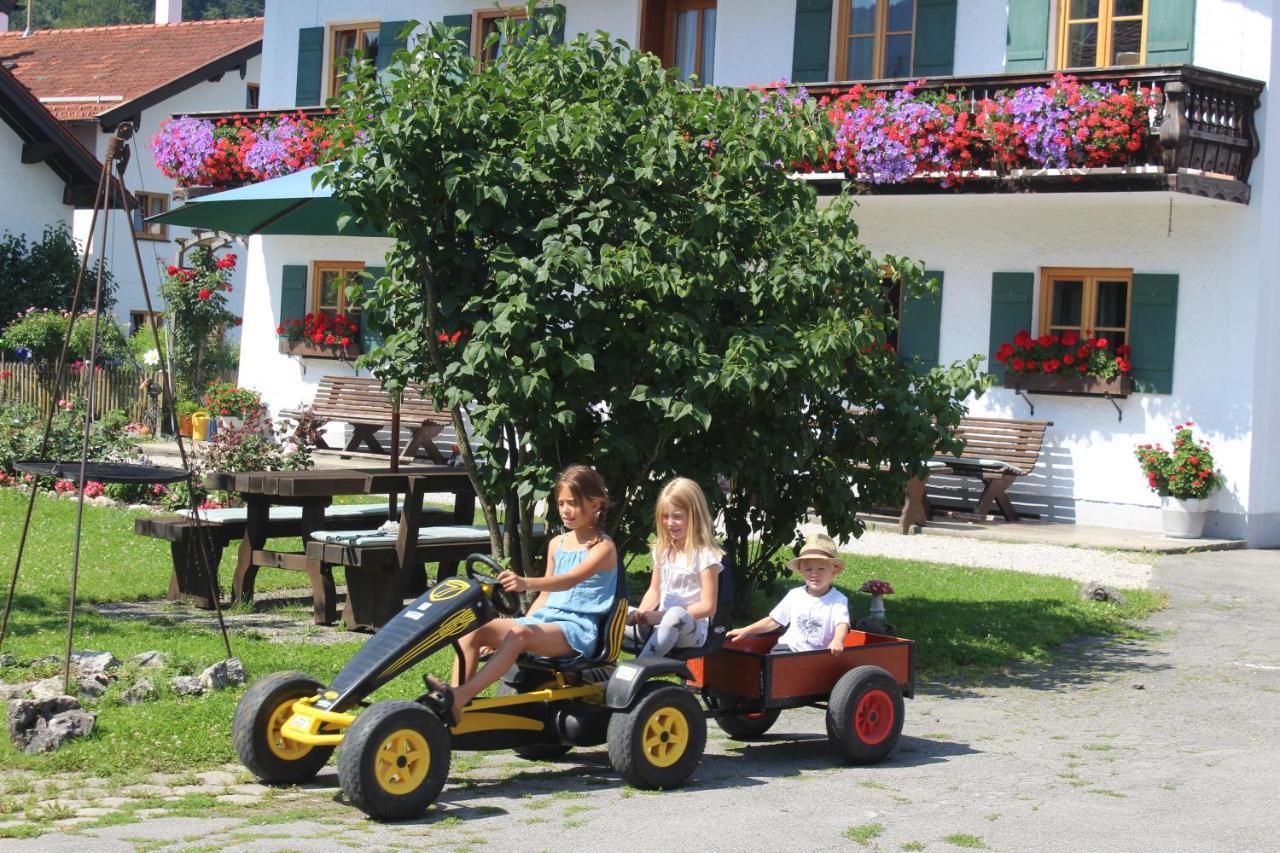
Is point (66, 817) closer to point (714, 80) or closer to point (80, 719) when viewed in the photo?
point (80, 719)

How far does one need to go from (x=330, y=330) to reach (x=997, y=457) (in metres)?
9.57

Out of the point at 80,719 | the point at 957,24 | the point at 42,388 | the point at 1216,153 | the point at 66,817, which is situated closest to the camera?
the point at 66,817

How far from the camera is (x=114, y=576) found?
11445 mm

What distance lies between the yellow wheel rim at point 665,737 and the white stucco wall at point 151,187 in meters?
30.0

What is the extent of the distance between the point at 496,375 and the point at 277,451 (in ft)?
22.3

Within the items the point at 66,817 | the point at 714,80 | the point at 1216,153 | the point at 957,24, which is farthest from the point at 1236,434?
the point at 66,817

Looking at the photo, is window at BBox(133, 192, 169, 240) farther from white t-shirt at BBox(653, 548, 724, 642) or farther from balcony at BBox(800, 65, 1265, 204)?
white t-shirt at BBox(653, 548, 724, 642)

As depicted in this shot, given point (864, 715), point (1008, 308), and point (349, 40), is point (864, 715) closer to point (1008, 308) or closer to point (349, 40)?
point (1008, 308)

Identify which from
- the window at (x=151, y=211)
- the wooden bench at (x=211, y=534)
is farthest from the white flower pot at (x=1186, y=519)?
the window at (x=151, y=211)

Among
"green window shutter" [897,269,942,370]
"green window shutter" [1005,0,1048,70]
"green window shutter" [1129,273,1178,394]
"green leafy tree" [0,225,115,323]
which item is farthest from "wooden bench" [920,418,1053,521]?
"green leafy tree" [0,225,115,323]

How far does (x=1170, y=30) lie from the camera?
17078 millimetres

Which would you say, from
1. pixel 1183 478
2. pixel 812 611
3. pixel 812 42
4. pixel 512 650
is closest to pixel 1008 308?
pixel 1183 478

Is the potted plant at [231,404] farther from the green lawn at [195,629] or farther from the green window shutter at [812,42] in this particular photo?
the green window shutter at [812,42]

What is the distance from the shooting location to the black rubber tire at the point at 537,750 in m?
6.99
